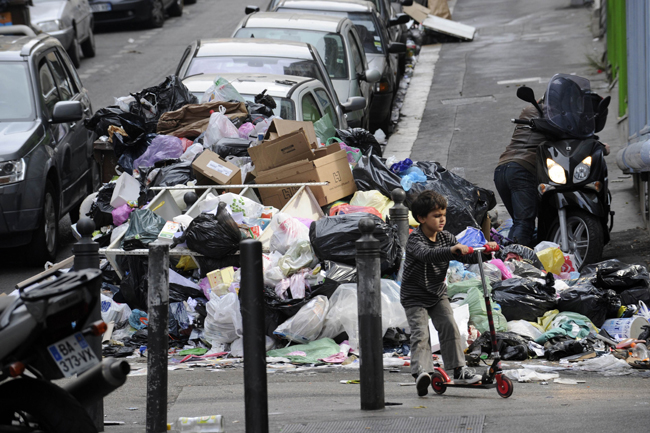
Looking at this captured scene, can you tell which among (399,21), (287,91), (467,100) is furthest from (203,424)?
(399,21)

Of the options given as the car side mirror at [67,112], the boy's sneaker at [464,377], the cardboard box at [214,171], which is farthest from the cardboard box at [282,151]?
the boy's sneaker at [464,377]

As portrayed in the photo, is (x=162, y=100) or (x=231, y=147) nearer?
(x=231, y=147)

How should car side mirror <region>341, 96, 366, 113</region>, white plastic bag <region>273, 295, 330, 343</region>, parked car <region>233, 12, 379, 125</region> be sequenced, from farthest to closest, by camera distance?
parked car <region>233, 12, 379, 125</region>, car side mirror <region>341, 96, 366, 113</region>, white plastic bag <region>273, 295, 330, 343</region>

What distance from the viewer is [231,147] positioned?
966cm

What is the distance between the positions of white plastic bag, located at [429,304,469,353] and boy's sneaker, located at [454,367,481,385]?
3.46 feet

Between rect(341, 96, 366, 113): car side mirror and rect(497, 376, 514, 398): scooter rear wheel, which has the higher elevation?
rect(341, 96, 366, 113): car side mirror

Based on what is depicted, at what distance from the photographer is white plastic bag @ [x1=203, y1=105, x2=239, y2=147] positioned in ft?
32.4

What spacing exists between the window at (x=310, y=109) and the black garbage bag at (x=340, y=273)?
134 inches

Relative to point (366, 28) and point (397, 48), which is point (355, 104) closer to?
point (397, 48)

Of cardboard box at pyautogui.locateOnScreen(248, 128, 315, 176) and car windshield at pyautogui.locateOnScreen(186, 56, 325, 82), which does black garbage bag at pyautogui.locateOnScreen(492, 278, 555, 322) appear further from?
car windshield at pyautogui.locateOnScreen(186, 56, 325, 82)

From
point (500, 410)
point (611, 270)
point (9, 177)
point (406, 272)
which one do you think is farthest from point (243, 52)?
point (500, 410)

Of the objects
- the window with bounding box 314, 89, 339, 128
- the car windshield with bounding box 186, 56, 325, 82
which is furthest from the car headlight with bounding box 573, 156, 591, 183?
the car windshield with bounding box 186, 56, 325, 82

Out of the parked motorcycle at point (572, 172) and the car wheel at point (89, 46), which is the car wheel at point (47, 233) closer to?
the parked motorcycle at point (572, 172)

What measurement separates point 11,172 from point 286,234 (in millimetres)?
2698
